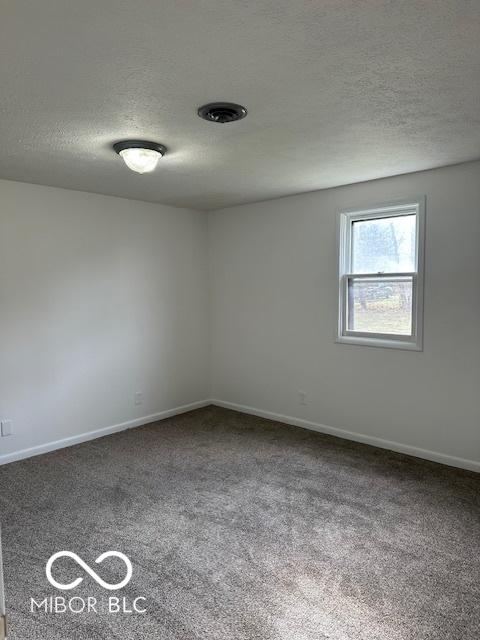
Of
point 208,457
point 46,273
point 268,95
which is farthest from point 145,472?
point 268,95

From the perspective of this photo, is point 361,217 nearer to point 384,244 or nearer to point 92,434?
point 384,244

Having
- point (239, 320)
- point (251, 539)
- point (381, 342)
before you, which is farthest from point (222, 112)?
point (239, 320)

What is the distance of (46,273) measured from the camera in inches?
162

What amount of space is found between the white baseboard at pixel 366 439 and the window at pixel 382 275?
34.7 inches

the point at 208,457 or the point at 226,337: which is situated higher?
the point at 226,337

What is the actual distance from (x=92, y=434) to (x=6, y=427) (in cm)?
82

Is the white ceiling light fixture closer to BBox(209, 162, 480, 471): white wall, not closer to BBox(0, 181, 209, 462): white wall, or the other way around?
BBox(0, 181, 209, 462): white wall

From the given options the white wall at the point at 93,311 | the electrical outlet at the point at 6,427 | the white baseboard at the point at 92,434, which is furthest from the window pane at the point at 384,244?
the electrical outlet at the point at 6,427

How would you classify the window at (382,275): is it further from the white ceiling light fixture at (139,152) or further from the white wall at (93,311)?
the white ceiling light fixture at (139,152)

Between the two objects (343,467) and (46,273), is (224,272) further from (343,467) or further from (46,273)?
(343,467)

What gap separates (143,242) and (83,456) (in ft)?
7.25

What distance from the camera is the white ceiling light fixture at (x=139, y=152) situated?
2868 millimetres

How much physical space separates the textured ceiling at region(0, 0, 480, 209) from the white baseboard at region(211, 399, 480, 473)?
235 centimetres

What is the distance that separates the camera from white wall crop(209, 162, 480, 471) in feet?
11.9
